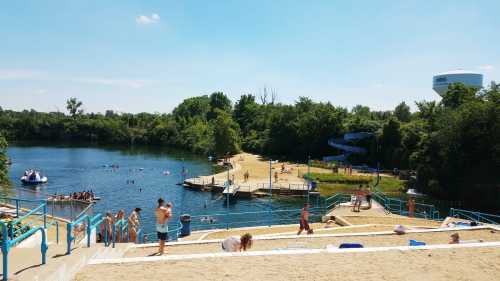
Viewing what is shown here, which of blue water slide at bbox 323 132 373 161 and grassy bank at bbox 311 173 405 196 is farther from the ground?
blue water slide at bbox 323 132 373 161

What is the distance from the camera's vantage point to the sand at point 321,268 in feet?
30.2

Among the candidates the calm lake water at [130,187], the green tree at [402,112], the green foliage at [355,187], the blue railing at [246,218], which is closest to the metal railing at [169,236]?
the blue railing at [246,218]

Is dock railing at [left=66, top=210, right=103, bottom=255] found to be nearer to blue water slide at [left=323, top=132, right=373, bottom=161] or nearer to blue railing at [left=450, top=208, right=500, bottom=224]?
blue railing at [left=450, top=208, right=500, bottom=224]

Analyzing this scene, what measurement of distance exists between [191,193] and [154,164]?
28150mm

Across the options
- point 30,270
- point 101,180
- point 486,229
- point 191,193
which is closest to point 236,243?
point 30,270

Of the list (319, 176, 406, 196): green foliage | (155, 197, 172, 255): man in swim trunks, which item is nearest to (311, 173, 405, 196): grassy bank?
(319, 176, 406, 196): green foliage

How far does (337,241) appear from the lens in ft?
45.5

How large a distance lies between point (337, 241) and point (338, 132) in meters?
63.6

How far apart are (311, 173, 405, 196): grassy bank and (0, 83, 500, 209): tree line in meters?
2.86

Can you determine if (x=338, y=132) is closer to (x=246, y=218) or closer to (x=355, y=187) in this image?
(x=355, y=187)

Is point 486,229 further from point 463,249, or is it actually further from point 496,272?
point 496,272

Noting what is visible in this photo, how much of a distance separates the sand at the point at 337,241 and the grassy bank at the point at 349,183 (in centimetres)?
2774

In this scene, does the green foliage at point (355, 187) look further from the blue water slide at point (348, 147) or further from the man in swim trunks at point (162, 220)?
the man in swim trunks at point (162, 220)

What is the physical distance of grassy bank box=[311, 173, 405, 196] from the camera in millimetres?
44812
